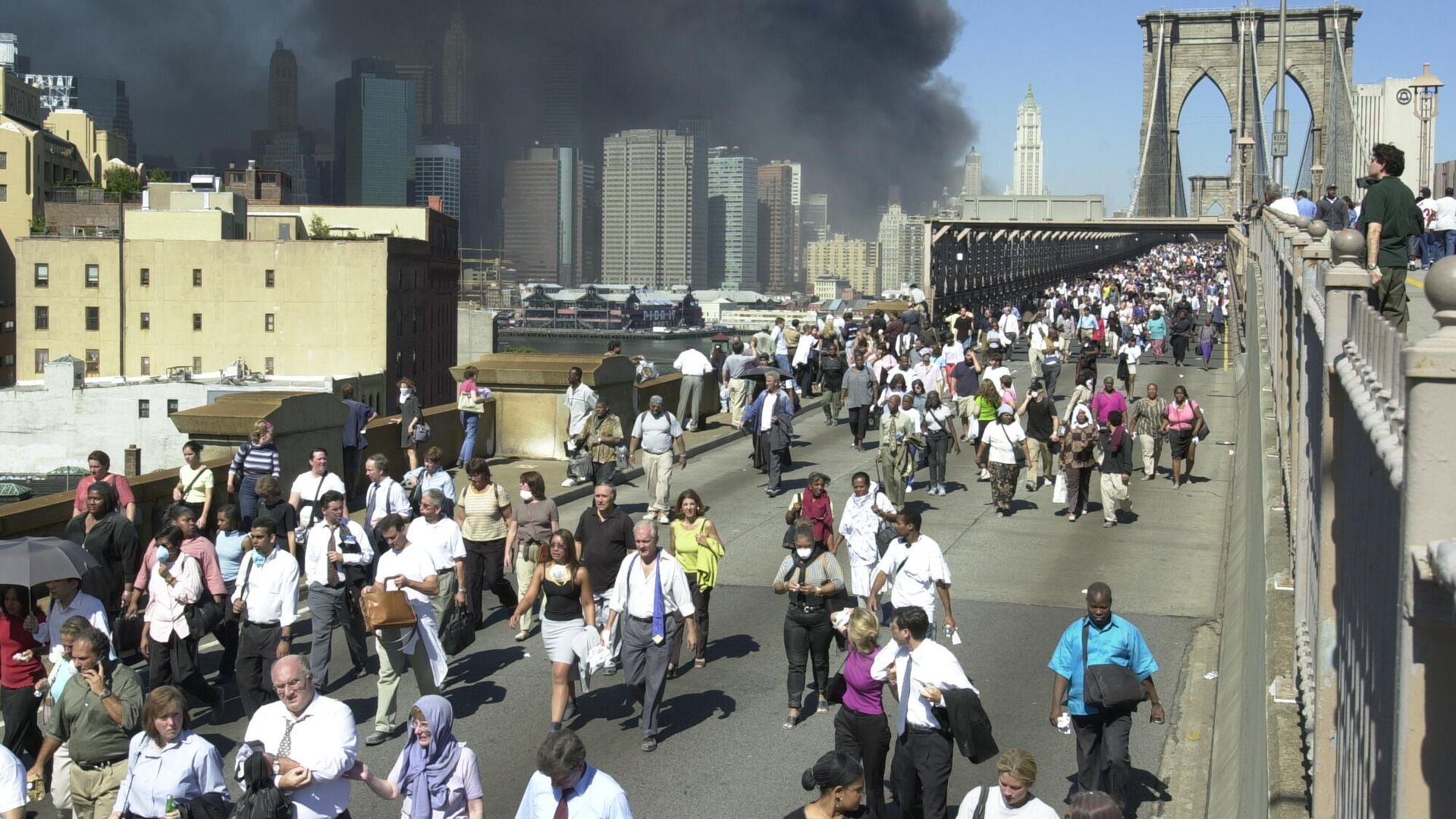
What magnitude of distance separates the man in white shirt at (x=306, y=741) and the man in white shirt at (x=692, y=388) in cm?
1647

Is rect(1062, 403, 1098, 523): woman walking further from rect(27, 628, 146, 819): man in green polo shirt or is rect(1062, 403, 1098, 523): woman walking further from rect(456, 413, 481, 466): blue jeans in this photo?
rect(27, 628, 146, 819): man in green polo shirt

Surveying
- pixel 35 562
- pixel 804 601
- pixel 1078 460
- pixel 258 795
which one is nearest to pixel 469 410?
pixel 1078 460

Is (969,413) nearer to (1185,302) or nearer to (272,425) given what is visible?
(272,425)

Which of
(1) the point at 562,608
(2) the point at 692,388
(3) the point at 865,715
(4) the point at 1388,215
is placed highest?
(4) the point at 1388,215

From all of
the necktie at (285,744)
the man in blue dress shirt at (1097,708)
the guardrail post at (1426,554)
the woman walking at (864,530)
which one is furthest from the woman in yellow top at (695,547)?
the guardrail post at (1426,554)

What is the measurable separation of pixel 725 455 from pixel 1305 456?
45.9 ft

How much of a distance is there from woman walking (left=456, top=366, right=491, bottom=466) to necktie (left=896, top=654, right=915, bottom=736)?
1229cm

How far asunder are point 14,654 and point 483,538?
443 cm

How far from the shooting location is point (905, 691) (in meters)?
8.75

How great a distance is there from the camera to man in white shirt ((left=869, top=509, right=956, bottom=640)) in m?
11.3

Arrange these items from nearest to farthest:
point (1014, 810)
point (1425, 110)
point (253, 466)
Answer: point (1014, 810)
point (253, 466)
point (1425, 110)

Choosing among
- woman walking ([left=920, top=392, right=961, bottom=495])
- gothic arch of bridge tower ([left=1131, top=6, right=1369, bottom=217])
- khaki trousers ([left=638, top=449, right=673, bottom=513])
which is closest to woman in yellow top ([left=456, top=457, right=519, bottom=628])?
khaki trousers ([left=638, top=449, right=673, bottom=513])

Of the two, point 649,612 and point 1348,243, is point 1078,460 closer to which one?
point 649,612

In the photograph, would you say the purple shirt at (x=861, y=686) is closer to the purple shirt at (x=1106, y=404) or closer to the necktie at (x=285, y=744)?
the necktie at (x=285, y=744)
